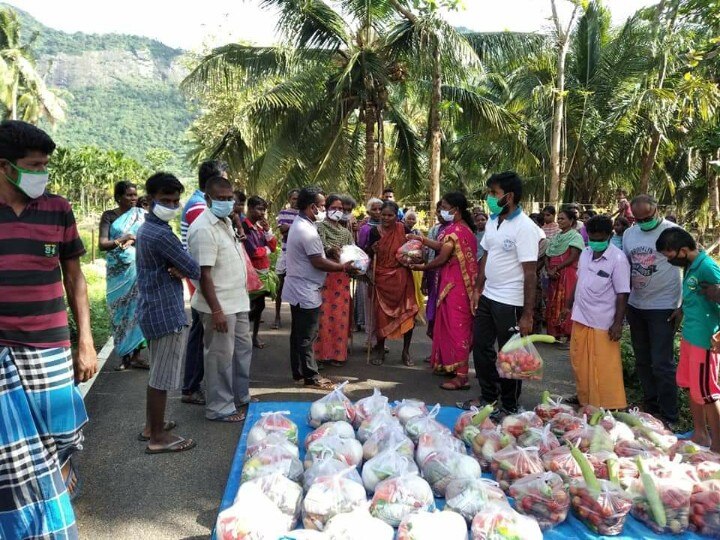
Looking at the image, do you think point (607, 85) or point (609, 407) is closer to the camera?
point (609, 407)

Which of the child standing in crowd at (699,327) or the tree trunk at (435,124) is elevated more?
the tree trunk at (435,124)

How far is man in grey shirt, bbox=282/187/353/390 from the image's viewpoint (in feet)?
17.6

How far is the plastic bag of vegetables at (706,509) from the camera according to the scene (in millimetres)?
3020

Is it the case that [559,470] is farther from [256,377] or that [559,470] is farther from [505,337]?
[256,377]

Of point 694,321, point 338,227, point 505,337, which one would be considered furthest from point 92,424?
point 694,321

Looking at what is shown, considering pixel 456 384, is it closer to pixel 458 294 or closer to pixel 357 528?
pixel 458 294

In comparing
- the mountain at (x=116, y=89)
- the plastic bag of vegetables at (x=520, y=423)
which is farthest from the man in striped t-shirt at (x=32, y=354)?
the mountain at (x=116, y=89)

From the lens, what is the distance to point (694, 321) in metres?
4.07

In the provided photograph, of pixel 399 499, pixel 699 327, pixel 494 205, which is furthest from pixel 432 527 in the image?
pixel 494 205

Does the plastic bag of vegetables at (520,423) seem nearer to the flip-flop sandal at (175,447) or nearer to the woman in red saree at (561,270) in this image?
the flip-flop sandal at (175,447)

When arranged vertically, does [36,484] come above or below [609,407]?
above

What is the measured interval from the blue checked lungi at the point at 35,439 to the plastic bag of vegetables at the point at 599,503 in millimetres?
2528

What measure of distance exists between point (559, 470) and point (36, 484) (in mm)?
2688

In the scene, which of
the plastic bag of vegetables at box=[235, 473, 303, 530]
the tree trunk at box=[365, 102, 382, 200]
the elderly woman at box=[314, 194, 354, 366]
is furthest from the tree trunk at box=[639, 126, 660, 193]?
the plastic bag of vegetables at box=[235, 473, 303, 530]
